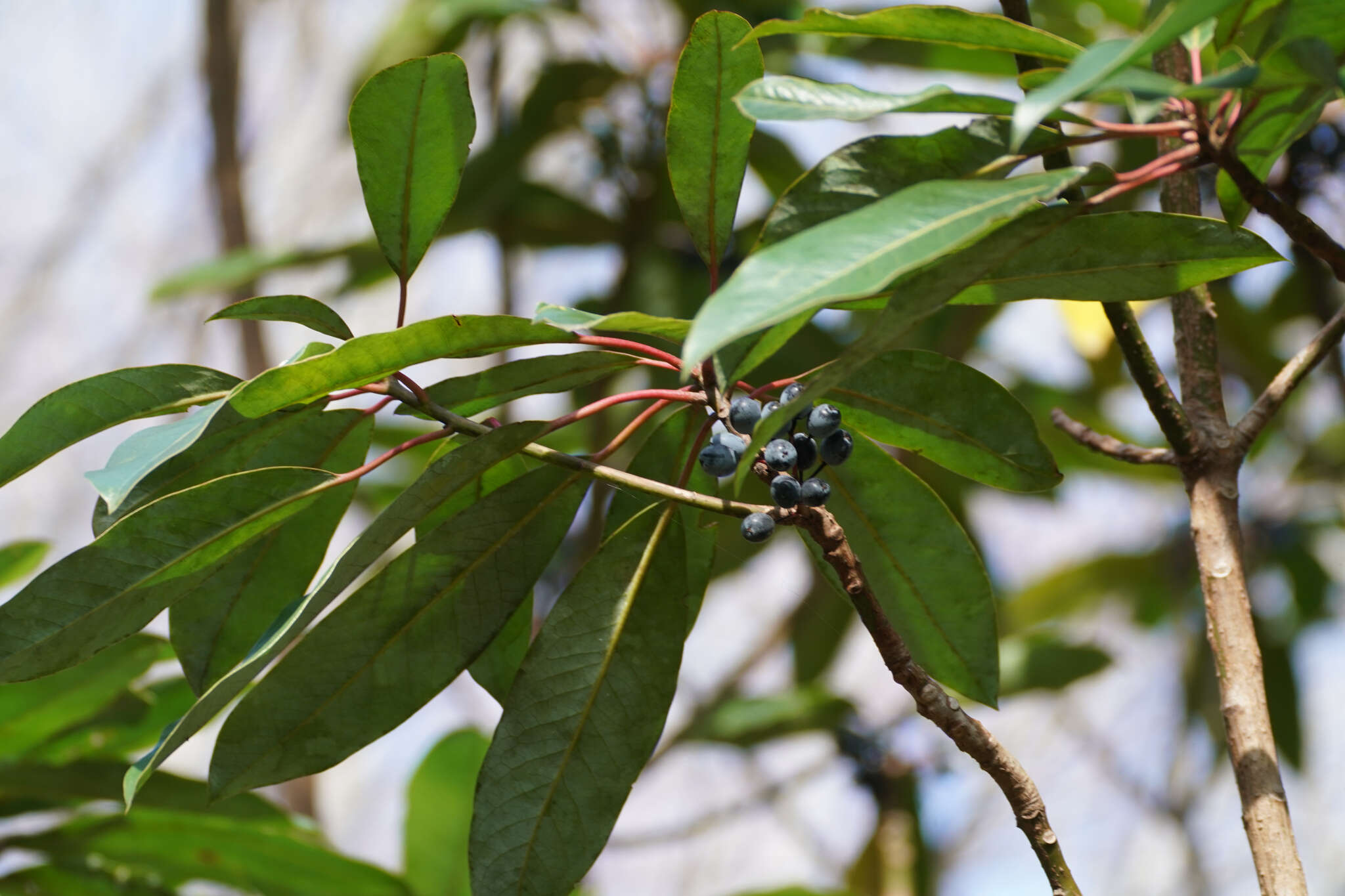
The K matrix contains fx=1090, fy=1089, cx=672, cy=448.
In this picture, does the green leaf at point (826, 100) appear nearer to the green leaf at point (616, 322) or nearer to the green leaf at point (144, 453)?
the green leaf at point (616, 322)

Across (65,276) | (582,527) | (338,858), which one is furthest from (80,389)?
(65,276)

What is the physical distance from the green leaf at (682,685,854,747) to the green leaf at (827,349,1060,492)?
3.67 ft

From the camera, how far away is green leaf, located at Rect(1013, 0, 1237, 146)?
326mm

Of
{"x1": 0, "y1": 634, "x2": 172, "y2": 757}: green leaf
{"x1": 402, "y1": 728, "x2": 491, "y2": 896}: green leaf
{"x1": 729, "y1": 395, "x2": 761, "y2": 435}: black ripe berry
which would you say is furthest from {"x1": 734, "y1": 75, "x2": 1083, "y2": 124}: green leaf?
{"x1": 402, "y1": 728, "x2": 491, "y2": 896}: green leaf

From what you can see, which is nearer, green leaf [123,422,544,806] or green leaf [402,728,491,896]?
green leaf [123,422,544,806]

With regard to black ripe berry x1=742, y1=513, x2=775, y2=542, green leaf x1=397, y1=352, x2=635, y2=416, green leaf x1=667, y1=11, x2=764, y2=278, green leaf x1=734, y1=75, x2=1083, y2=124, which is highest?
green leaf x1=667, y1=11, x2=764, y2=278

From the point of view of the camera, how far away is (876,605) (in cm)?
47

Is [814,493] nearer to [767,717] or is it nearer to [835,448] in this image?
[835,448]

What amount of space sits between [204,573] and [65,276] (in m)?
6.26

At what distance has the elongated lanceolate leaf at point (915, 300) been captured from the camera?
416 mm

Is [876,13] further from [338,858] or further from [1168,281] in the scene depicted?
[338,858]

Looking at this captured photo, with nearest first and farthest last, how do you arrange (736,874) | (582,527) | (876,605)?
(876,605)
(582,527)
(736,874)

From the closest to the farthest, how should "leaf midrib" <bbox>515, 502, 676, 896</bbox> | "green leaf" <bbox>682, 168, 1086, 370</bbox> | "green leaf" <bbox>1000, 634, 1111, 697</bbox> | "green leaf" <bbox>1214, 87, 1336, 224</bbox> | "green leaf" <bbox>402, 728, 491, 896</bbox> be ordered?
"green leaf" <bbox>682, 168, 1086, 370</bbox>, "green leaf" <bbox>1214, 87, 1336, 224</bbox>, "leaf midrib" <bbox>515, 502, 676, 896</bbox>, "green leaf" <bbox>402, 728, 491, 896</bbox>, "green leaf" <bbox>1000, 634, 1111, 697</bbox>

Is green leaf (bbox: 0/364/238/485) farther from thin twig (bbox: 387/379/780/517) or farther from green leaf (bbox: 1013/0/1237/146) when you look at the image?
green leaf (bbox: 1013/0/1237/146)
